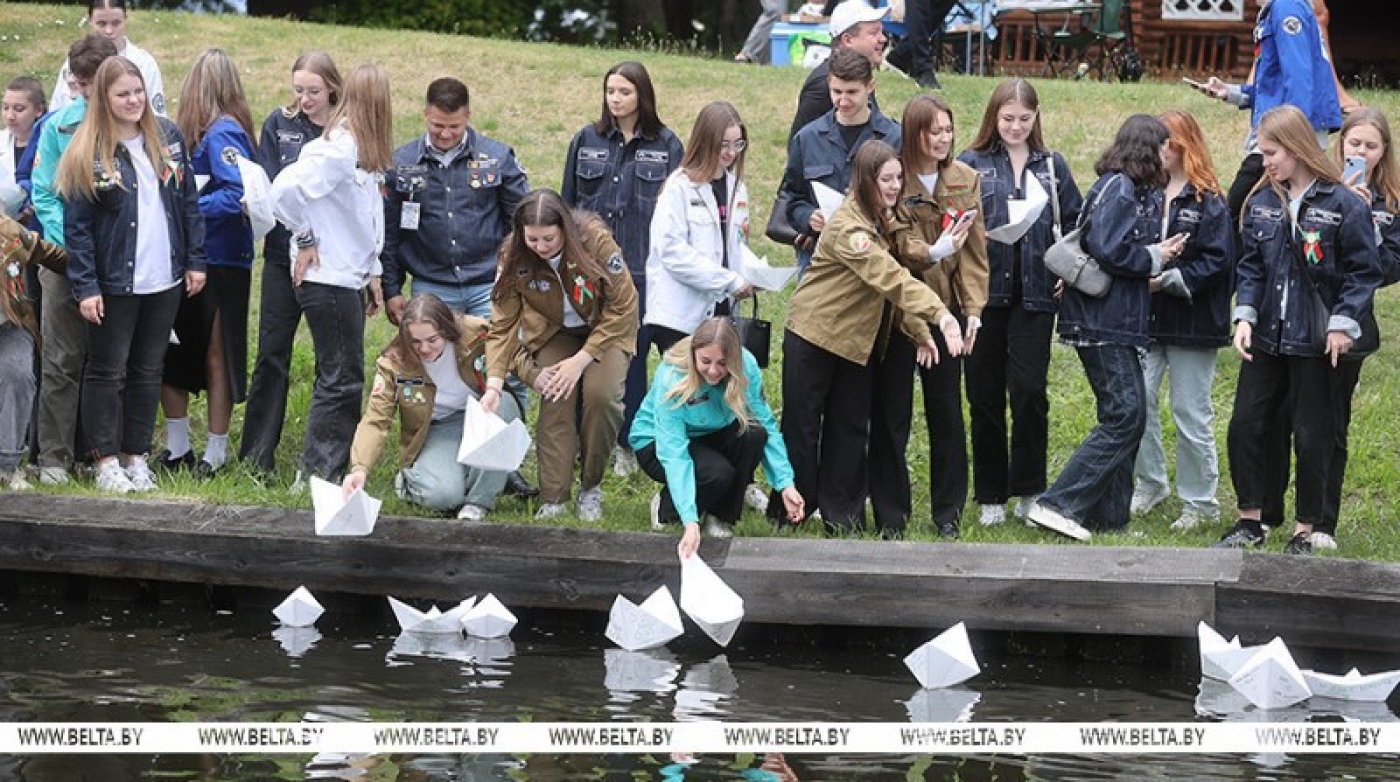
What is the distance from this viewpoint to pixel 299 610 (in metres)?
8.88

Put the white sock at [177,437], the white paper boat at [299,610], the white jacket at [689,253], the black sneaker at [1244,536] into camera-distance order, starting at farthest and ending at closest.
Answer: the white sock at [177,437], the white jacket at [689,253], the black sneaker at [1244,536], the white paper boat at [299,610]

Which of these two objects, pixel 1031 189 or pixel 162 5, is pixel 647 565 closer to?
pixel 1031 189

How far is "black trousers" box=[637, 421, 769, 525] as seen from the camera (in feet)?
29.0

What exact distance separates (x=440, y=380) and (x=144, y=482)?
139 cm

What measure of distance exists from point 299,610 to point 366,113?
81.0 inches

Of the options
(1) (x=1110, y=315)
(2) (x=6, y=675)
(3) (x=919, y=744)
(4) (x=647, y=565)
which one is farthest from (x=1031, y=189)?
(2) (x=6, y=675)

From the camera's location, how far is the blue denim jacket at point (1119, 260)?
8891mm

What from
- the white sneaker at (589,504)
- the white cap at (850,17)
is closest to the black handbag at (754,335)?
the white sneaker at (589,504)

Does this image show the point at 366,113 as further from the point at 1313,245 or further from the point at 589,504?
the point at 1313,245

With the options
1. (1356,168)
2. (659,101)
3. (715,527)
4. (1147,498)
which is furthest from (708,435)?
(659,101)

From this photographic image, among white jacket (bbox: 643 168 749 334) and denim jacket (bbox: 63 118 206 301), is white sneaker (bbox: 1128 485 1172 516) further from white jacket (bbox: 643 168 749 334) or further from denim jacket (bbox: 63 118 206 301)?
denim jacket (bbox: 63 118 206 301)

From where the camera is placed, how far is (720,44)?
2588 cm

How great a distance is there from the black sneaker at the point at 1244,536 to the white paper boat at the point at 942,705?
59.8 inches

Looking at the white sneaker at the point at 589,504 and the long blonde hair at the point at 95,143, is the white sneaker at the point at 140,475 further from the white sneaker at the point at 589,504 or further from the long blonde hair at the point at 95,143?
the white sneaker at the point at 589,504
